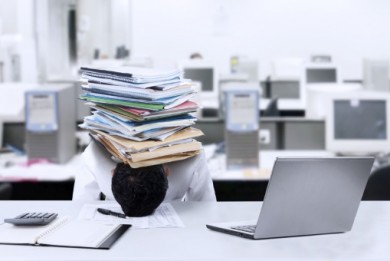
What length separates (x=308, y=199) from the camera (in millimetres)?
1160

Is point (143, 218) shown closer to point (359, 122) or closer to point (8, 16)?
point (359, 122)

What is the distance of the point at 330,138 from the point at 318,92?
0.59 metres

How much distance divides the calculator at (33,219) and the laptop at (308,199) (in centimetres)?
32

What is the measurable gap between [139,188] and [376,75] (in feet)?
19.8

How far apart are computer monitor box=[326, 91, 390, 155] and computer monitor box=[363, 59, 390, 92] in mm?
3155

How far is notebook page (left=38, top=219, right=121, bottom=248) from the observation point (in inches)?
42.8

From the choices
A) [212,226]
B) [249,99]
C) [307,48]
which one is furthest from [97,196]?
[307,48]

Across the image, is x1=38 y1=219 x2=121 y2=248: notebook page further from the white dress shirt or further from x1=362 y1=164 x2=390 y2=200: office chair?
x1=362 y1=164 x2=390 y2=200: office chair

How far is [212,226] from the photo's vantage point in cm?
119

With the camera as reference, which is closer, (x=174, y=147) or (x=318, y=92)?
(x=174, y=147)

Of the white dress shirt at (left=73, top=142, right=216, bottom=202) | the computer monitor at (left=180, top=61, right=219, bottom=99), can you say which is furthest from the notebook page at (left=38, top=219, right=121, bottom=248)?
the computer monitor at (left=180, top=61, right=219, bottom=99)

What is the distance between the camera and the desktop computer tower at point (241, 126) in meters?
3.49

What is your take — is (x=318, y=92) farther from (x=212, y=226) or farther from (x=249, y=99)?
(x=212, y=226)

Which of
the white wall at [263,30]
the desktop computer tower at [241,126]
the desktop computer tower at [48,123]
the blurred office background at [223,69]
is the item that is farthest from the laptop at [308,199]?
the white wall at [263,30]
